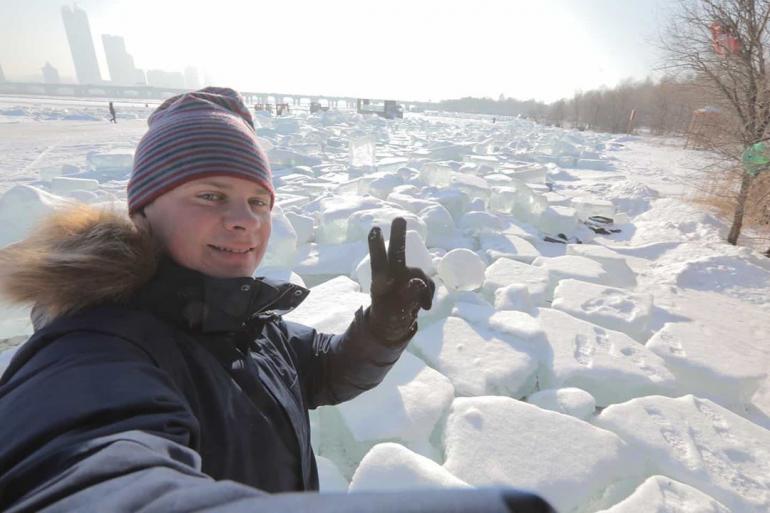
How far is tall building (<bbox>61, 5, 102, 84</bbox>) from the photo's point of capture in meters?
79.2

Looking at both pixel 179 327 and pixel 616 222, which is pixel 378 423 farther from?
pixel 616 222

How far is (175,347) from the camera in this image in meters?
0.61

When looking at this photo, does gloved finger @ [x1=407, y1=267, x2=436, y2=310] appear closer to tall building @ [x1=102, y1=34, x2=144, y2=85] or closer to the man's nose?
the man's nose

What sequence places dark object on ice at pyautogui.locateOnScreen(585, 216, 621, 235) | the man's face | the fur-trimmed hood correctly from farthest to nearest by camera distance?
dark object on ice at pyautogui.locateOnScreen(585, 216, 621, 235), the man's face, the fur-trimmed hood

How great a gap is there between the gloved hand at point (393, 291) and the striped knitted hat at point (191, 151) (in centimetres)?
38

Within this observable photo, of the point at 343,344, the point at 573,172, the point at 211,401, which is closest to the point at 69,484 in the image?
the point at 211,401

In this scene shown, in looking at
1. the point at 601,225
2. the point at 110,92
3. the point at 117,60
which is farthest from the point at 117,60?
the point at 601,225

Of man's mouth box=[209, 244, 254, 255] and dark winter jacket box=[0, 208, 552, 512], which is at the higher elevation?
man's mouth box=[209, 244, 254, 255]

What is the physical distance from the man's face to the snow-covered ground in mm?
174

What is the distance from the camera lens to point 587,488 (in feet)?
4.09

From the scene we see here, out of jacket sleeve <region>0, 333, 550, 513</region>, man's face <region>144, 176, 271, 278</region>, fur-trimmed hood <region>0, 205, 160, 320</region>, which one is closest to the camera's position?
jacket sleeve <region>0, 333, 550, 513</region>

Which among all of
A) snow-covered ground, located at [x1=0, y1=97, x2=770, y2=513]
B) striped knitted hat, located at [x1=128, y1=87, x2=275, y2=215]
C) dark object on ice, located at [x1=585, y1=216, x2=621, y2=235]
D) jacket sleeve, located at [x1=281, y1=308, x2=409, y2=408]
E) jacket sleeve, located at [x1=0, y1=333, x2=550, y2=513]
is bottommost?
dark object on ice, located at [x1=585, y1=216, x2=621, y2=235]

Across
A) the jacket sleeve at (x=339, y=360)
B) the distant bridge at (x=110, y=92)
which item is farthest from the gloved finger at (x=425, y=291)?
the distant bridge at (x=110, y=92)

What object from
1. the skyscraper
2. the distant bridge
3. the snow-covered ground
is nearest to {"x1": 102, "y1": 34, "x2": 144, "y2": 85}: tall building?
the skyscraper
